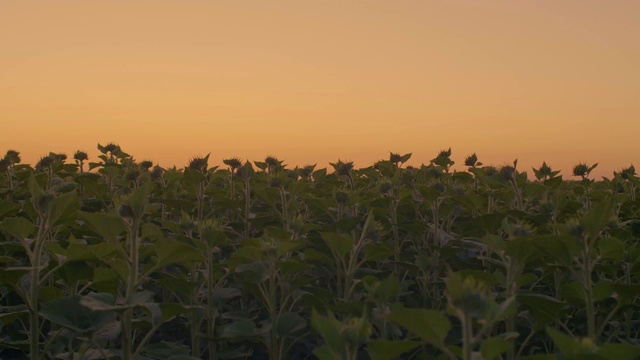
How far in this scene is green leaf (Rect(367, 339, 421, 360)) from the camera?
2.70 m

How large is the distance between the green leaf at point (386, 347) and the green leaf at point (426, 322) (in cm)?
17

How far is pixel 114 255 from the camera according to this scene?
4.18 metres

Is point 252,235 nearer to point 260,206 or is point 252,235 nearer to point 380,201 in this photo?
point 260,206

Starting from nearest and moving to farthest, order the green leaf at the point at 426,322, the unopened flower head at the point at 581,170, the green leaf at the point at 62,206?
the green leaf at the point at 426,322
the green leaf at the point at 62,206
the unopened flower head at the point at 581,170

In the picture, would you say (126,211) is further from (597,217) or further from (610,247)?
(610,247)

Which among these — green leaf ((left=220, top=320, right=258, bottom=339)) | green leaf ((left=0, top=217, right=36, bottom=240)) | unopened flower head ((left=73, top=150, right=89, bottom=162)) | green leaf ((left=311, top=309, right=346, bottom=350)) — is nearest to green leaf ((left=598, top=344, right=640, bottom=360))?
green leaf ((left=311, top=309, right=346, bottom=350))

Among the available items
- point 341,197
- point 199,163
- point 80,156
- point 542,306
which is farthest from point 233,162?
point 542,306

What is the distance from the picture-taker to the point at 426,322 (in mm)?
2516

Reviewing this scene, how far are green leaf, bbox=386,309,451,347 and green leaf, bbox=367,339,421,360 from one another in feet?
0.56

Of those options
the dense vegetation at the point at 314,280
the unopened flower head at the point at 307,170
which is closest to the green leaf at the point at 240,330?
the dense vegetation at the point at 314,280

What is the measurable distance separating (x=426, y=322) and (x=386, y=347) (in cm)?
28

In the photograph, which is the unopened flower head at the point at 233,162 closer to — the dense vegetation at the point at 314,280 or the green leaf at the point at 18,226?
the dense vegetation at the point at 314,280

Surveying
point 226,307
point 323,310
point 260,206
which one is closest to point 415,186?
point 260,206

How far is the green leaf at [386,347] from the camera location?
270cm
